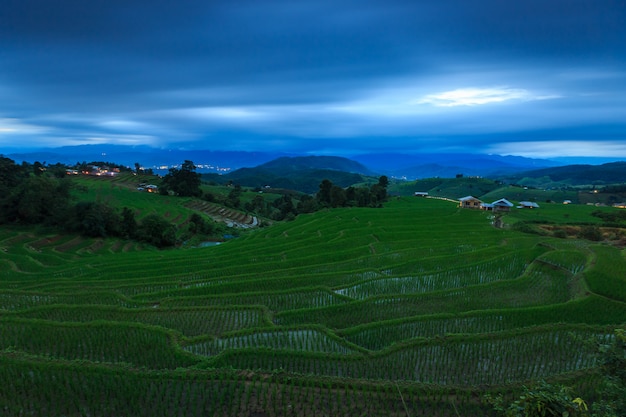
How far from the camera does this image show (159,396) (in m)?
7.23

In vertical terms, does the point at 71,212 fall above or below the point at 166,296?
above

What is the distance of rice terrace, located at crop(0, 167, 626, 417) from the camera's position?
719cm

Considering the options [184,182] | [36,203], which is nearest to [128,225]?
[36,203]

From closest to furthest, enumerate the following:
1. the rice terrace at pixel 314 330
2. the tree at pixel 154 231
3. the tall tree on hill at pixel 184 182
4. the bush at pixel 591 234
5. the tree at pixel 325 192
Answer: the rice terrace at pixel 314 330, the bush at pixel 591 234, the tree at pixel 154 231, the tree at pixel 325 192, the tall tree on hill at pixel 184 182

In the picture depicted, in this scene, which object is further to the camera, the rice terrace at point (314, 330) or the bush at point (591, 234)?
the bush at point (591, 234)

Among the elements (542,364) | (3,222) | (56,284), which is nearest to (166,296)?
(56,284)

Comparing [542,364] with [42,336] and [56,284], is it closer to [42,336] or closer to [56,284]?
[42,336]

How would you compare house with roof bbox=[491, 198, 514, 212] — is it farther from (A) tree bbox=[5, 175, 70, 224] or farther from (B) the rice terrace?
(A) tree bbox=[5, 175, 70, 224]

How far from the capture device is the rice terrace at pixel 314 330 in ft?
23.6

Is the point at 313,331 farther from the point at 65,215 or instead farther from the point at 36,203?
the point at 36,203

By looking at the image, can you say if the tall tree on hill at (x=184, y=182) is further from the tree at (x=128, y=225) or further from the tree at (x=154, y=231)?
the tree at (x=154, y=231)

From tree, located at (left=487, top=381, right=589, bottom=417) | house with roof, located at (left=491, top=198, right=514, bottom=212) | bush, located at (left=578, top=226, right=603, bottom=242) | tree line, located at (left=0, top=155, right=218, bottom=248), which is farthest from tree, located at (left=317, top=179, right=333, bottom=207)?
tree, located at (left=487, top=381, right=589, bottom=417)

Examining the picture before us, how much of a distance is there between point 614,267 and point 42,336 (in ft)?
79.8

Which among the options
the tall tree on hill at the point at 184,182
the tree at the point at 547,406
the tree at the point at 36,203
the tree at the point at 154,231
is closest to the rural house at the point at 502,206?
the tree at the point at 154,231
